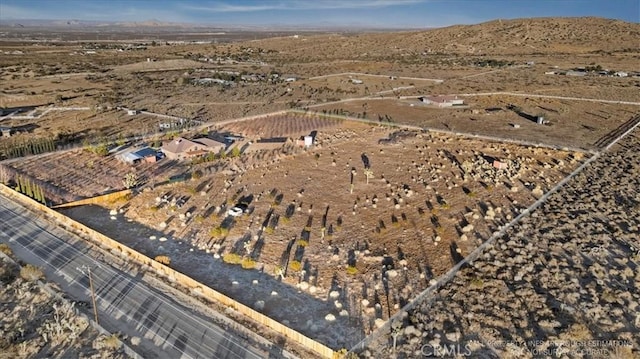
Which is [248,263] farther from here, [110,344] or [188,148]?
[188,148]

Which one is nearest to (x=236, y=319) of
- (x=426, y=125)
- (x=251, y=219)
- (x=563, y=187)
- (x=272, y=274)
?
(x=272, y=274)

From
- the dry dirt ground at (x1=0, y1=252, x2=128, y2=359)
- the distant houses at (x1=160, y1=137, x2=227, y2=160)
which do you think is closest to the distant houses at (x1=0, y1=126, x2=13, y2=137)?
the distant houses at (x1=160, y1=137, x2=227, y2=160)

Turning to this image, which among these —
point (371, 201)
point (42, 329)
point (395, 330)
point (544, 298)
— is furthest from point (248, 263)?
point (544, 298)

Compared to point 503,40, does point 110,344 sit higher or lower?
lower

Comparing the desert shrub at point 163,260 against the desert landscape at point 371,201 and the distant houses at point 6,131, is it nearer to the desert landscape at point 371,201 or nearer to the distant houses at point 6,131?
the desert landscape at point 371,201

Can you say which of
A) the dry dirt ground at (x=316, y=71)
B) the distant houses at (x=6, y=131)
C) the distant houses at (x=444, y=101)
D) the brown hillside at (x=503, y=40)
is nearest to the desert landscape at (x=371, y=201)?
the distant houses at (x=6, y=131)

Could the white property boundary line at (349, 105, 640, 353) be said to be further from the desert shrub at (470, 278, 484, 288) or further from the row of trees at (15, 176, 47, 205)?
the row of trees at (15, 176, 47, 205)

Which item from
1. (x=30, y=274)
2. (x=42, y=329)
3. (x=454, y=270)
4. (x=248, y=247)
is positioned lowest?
(x=42, y=329)
